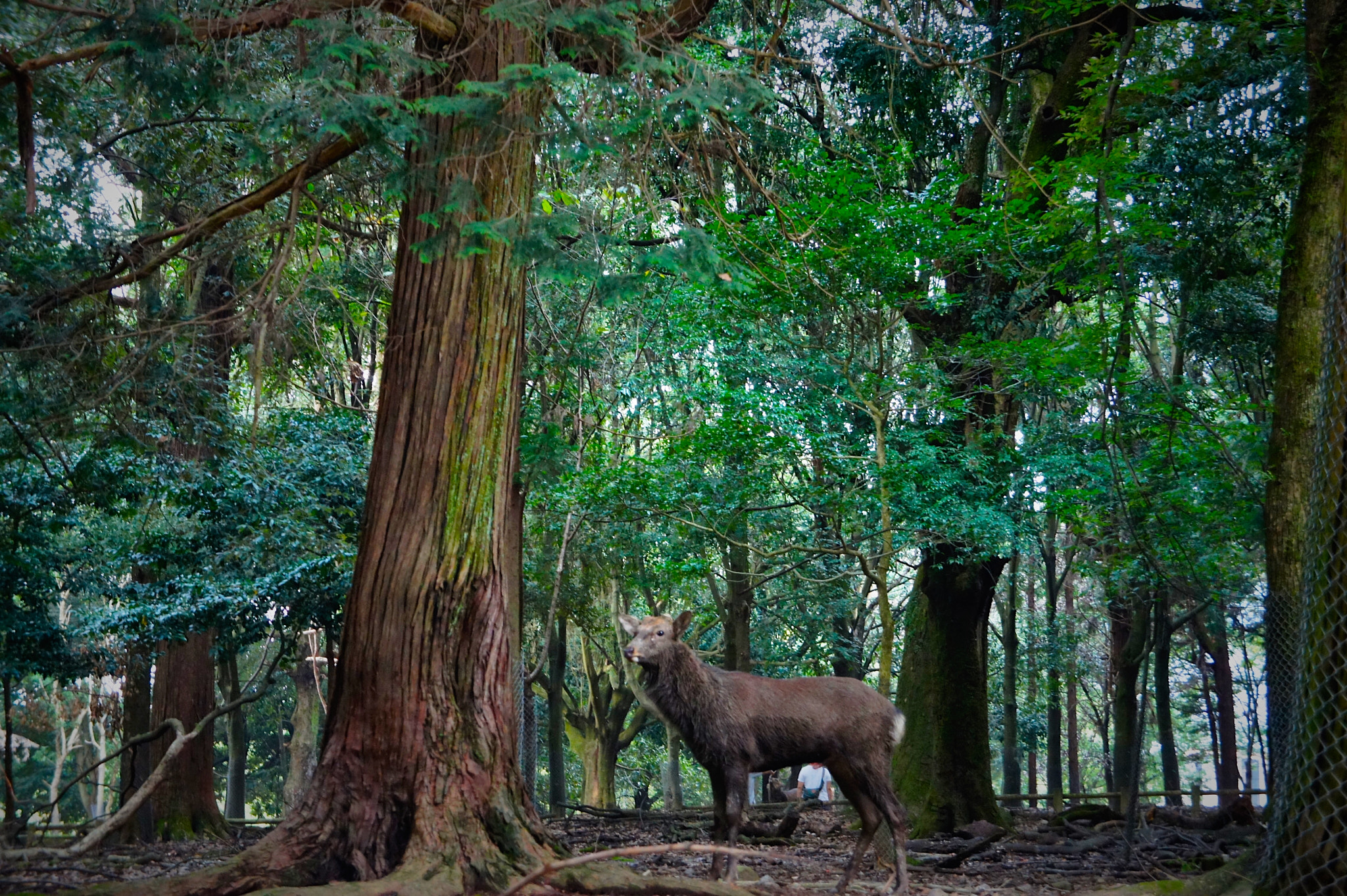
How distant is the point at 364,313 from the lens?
1310 cm

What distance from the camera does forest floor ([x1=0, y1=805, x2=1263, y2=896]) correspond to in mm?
7082

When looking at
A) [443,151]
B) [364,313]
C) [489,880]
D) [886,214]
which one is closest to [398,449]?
[443,151]

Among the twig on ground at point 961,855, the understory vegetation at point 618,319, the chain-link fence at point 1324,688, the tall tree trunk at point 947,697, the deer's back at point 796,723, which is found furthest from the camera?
the tall tree trunk at point 947,697

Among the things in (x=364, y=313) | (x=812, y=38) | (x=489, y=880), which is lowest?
(x=489, y=880)

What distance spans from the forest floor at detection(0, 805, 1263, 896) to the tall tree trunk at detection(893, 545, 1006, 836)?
0.54m

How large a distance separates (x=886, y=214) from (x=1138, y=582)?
7537 mm

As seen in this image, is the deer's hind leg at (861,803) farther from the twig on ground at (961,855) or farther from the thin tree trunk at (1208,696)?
the thin tree trunk at (1208,696)

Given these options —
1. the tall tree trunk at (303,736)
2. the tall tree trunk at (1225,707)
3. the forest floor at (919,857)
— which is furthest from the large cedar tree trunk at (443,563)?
the tall tree trunk at (303,736)

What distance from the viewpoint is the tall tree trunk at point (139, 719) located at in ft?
41.0

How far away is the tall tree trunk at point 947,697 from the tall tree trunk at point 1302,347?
4.48 metres

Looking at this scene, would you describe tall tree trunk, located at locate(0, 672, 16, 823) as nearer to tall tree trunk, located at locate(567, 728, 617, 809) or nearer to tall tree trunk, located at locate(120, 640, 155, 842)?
tall tree trunk, located at locate(120, 640, 155, 842)

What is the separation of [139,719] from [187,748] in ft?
4.14

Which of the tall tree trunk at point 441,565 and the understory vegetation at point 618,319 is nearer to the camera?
the tall tree trunk at point 441,565

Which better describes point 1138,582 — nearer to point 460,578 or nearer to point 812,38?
point 812,38
